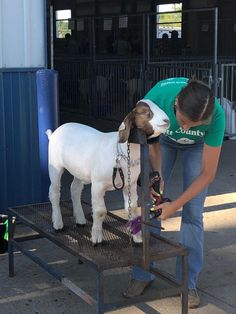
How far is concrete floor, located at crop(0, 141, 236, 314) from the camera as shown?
3.98m

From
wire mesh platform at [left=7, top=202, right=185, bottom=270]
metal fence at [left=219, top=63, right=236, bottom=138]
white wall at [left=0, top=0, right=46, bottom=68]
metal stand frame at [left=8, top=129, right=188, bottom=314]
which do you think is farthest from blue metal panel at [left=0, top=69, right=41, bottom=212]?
metal fence at [left=219, top=63, right=236, bottom=138]

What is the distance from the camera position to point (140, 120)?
3.13 m

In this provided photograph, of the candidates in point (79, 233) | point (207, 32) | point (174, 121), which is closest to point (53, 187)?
point (79, 233)

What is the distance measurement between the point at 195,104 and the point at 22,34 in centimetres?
277

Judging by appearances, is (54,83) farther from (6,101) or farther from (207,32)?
(207,32)

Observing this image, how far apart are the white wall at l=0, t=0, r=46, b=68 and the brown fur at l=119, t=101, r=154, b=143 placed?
2.51 m

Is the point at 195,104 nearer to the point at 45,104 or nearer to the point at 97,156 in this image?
the point at 97,156

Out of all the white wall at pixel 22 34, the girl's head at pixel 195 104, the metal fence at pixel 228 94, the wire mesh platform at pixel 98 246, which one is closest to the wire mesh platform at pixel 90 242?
the wire mesh platform at pixel 98 246

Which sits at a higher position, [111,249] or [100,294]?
[111,249]

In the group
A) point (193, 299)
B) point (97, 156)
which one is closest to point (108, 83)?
point (193, 299)

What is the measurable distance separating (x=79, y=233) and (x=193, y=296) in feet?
2.97

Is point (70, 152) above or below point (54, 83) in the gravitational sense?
below

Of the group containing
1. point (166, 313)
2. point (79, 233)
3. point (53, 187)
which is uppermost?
point (53, 187)

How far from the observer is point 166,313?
12.8 feet
